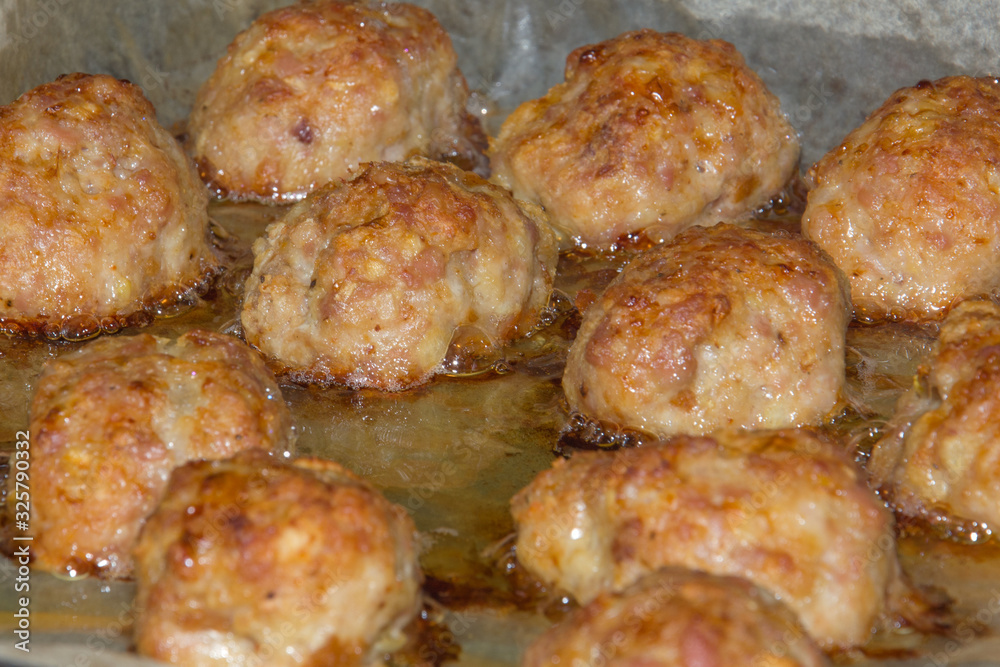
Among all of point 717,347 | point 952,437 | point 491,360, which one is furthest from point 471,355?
point 952,437

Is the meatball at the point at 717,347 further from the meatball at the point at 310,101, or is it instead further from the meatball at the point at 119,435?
the meatball at the point at 310,101

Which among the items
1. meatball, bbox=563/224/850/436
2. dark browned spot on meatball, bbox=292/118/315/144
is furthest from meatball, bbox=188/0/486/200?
meatball, bbox=563/224/850/436

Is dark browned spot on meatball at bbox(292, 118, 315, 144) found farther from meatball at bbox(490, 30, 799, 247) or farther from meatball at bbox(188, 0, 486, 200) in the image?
meatball at bbox(490, 30, 799, 247)

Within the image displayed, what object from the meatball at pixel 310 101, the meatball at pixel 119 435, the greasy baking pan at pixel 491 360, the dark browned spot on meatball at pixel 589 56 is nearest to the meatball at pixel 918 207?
the greasy baking pan at pixel 491 360

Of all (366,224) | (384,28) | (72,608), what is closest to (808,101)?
(384,28)

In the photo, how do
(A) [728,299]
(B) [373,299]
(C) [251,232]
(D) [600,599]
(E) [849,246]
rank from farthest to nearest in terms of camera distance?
1. (C) [251,232]
2. (E) [849,246]
3. (B) [373,299]
4. (A) [728,299]
5. (D) [600,599]

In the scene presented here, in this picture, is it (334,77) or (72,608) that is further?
(334,77)

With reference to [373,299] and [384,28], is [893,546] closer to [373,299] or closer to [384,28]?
[373,299]
